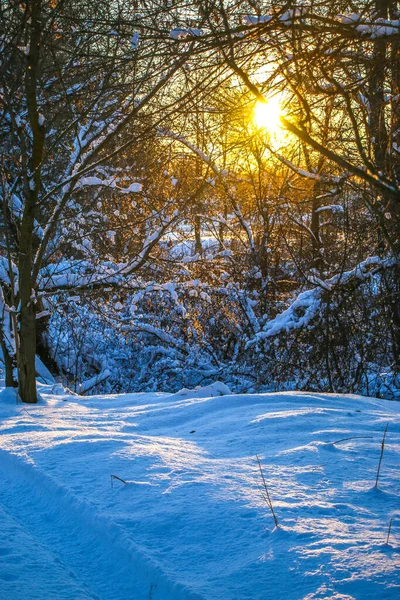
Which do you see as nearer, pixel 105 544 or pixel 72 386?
pixel 105 544

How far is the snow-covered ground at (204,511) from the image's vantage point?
2.09 meters

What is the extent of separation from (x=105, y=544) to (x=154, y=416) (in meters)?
2.56

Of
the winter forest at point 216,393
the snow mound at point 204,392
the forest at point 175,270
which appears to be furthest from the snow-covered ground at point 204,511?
the forest at point 175,270

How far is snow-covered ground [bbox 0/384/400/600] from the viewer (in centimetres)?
209

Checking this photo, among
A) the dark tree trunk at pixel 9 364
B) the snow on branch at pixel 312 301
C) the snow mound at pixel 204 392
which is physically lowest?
the snow mound at pixel 204 392

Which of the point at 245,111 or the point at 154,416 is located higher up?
the point at 245,111

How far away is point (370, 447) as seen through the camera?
11.6ft

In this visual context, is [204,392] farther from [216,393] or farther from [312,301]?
[312,301]

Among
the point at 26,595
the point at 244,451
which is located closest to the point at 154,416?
the point at 244,451

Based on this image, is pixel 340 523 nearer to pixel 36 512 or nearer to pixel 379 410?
pixel 36 512

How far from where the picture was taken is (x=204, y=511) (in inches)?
102

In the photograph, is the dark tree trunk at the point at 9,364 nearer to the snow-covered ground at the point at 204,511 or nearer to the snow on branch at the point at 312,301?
the snow-covered ground at the point at 204,511

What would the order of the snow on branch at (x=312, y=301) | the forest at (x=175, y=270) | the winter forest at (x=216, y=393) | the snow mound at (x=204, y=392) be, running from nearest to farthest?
the winter forest at (x=216, y=393)
the forest at (x=175, y=270)
the snow mound at (x=204, y=392)
the snow on branch at (x=312, y=301)

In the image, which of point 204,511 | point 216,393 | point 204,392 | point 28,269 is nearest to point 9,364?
point 28,269
